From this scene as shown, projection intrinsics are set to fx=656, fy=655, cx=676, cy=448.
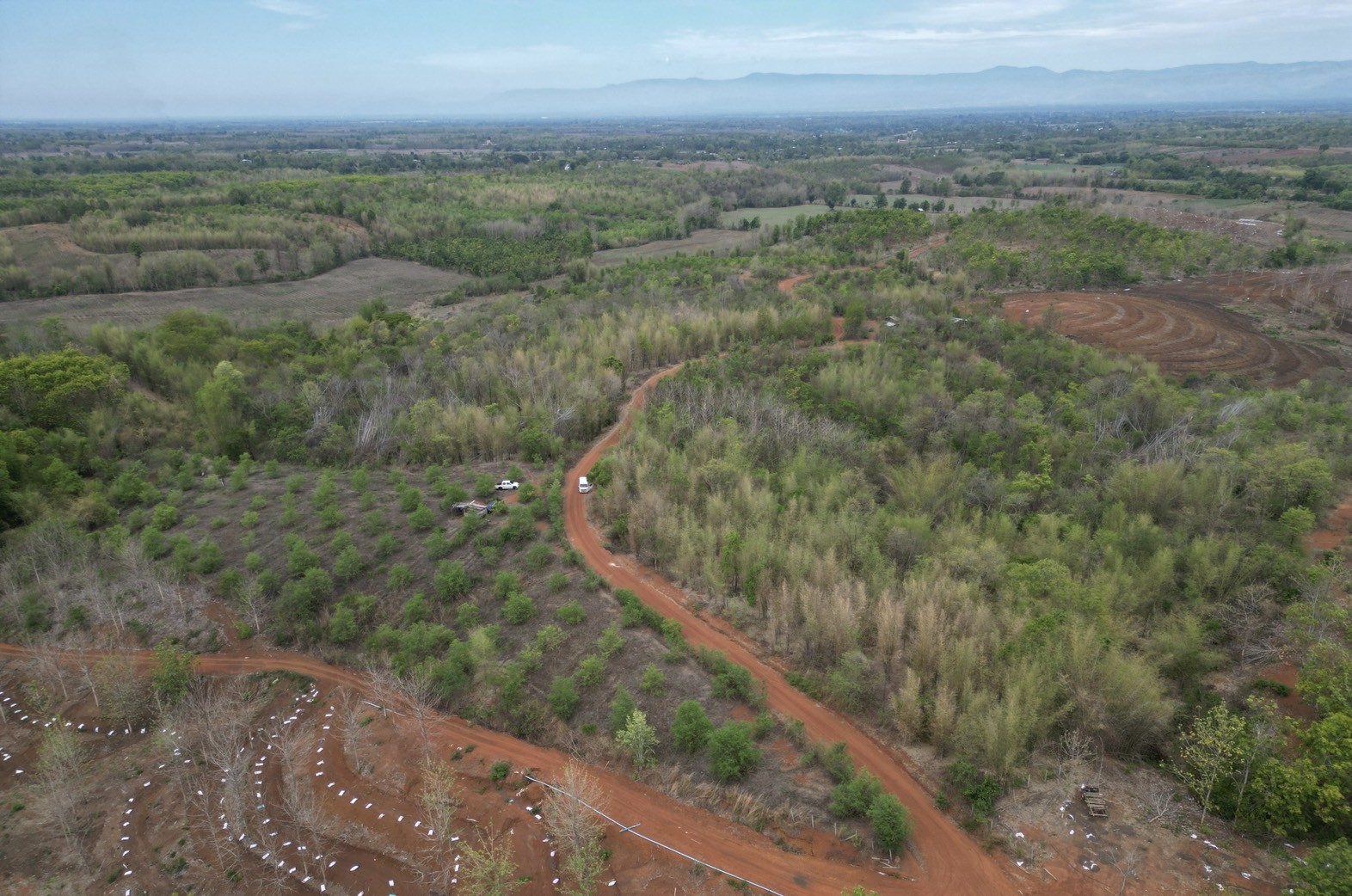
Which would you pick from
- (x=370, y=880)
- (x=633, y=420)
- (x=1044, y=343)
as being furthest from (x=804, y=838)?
(x=1044, y=343)

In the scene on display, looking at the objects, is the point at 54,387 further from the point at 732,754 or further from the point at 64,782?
the point at 732,754

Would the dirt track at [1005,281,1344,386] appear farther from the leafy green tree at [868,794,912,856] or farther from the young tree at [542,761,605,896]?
the young tree at [542,761,605,896]

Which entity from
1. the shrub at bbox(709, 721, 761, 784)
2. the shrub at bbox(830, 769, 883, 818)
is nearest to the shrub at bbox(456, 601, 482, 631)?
the shrub at bbox(709, 721, 761, 784)

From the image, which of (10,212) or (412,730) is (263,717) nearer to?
(412,730)

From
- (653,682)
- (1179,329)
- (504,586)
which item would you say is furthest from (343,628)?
(1179,329)

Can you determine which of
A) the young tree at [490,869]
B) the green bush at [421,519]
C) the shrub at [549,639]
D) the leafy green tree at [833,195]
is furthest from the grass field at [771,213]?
the young tree at [490,869]

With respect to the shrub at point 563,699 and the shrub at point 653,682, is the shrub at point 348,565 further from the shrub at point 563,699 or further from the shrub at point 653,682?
the shrub at point 653,682
